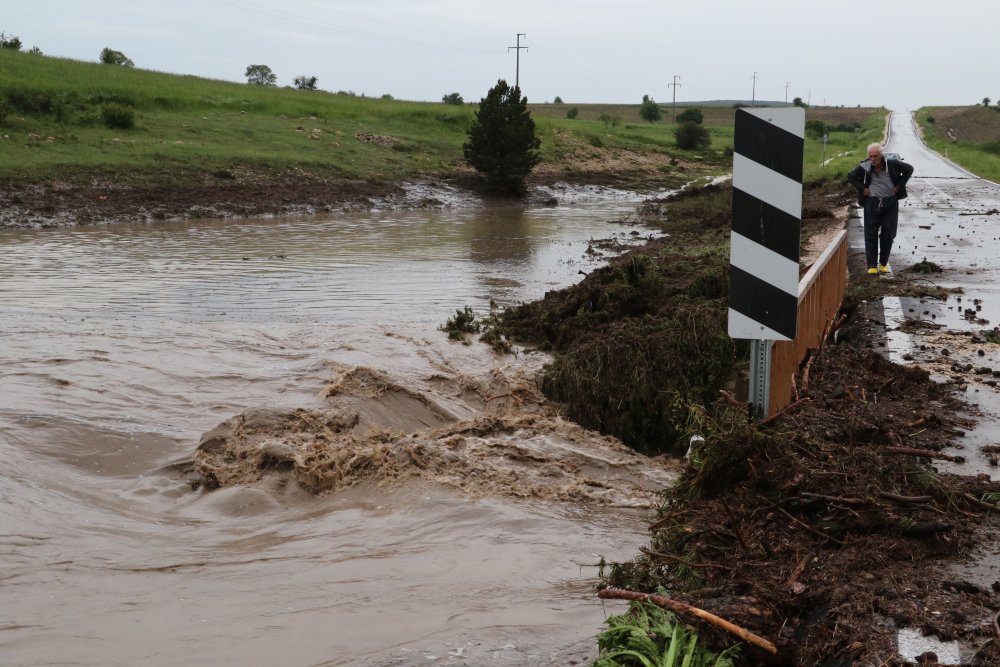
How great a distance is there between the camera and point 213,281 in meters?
16.8

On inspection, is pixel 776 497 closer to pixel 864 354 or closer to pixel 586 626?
pixel 586 626

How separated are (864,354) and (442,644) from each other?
15.4ft

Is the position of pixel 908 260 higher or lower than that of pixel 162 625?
higher

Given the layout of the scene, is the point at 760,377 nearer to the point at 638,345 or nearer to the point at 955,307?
the point at 638,345

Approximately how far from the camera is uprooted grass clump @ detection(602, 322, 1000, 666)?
130 inches

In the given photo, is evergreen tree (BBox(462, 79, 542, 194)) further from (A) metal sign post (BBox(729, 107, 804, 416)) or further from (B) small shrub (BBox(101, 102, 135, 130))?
(A) metal sign post (BBox(729, 107, 804, 416))

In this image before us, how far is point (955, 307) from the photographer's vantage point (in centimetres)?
1022

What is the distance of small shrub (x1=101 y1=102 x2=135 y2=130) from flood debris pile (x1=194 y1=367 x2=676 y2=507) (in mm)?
30794

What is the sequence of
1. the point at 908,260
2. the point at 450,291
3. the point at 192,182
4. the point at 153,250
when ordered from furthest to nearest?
the point at 192,182
the point at 153,250
the point at 450,291
the point at 908,260

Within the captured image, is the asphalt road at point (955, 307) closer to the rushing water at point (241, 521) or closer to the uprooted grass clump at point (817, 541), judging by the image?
the uprooted grass clump at point (817, 541)

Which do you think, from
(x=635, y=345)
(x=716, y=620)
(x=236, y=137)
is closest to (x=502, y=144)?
(x=236, y=137)

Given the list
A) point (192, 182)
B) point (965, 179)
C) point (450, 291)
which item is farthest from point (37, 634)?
point (965, 179)

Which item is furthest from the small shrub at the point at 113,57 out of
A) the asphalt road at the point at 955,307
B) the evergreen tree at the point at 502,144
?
the asphalt road at the point at 955,307

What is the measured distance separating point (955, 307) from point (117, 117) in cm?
3298
